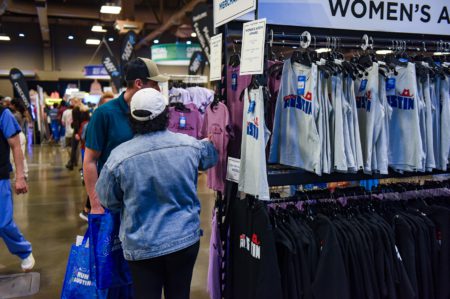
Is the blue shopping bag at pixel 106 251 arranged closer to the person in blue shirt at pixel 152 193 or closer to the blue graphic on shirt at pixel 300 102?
the person in blue shirt at pixel 152 193

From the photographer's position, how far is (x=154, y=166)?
6.66ft

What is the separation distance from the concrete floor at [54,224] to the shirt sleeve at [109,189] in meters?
1.88

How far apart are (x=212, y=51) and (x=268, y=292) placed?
1494mm

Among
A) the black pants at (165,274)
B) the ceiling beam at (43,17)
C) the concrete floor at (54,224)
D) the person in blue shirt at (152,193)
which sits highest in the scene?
the ceiling beam at (43,17)

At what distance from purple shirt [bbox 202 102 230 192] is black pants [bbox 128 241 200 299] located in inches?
22.5

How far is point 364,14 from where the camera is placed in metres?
2.81

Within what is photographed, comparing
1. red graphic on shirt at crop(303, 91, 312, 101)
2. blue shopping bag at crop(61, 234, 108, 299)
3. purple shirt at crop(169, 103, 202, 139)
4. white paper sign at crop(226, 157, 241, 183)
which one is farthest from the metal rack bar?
purple shirt at crop(169, 103, 202, 139)

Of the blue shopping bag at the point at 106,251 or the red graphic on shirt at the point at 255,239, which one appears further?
the blue shopping bag at the point at 106,251

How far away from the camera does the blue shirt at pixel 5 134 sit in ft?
11.8

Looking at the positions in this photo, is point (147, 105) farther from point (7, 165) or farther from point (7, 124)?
point (7, 165)

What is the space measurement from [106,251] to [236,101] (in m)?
1.19

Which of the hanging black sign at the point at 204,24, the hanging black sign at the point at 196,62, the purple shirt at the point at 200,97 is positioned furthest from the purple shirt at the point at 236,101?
the hanging black sign at the point at 196,62

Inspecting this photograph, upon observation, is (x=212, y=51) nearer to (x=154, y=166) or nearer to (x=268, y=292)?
(x=154, y=166)

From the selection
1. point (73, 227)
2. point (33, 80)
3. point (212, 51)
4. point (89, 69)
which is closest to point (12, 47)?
point (33, 80)
